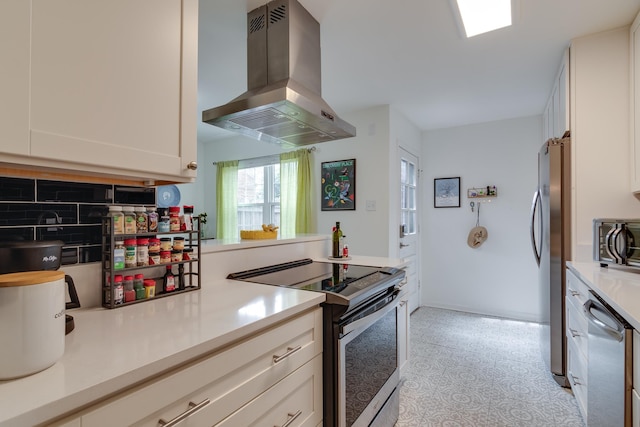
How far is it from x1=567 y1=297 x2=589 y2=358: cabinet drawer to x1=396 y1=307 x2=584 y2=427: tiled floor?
46cm

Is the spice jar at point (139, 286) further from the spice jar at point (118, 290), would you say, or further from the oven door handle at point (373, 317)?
the oven door handle at point (373, 317)

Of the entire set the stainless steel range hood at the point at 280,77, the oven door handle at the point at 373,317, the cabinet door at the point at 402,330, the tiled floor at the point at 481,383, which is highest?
the stainless steel range hood at the point at 280,77

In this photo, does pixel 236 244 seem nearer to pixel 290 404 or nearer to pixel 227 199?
pixel 290 404

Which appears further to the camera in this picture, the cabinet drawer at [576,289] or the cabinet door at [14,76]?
the cabinet drawer at [576,289]

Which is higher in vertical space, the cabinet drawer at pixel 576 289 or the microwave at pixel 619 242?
the microwave at pixel 619 242

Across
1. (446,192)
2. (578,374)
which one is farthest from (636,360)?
(446,192)

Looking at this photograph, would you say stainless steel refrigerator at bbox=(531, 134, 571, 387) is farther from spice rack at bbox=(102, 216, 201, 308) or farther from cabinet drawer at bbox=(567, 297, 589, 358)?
spice rack at bbox=(102, 216, 201, 308)

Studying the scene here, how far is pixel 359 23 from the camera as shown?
199 cm

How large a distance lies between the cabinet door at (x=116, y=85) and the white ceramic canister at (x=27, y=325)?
0.34 meters

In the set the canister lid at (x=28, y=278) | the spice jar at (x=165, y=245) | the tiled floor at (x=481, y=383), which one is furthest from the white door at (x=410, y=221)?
the canister lid at (x=28, y=278)

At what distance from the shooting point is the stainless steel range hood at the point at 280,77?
165 centimetres

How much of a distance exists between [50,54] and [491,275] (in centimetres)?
441

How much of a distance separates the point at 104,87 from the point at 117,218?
445mm

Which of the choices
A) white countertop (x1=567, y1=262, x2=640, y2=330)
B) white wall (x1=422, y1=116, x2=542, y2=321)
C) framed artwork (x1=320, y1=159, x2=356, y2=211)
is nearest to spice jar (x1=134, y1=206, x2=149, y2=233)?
white countertop (x1=567, y1=262, x2=640, y2=330)
